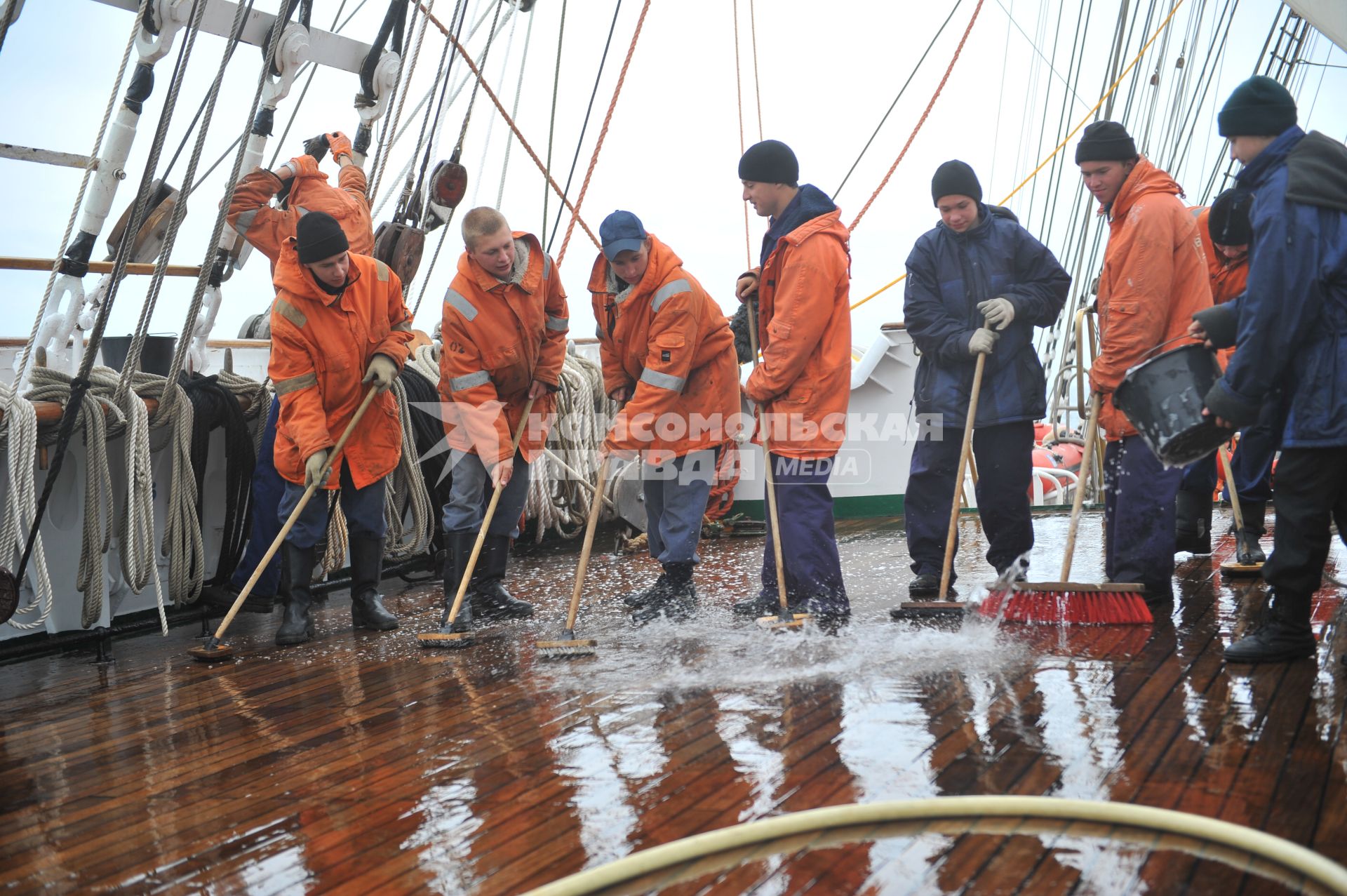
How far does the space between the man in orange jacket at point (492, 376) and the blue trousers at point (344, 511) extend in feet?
0.95

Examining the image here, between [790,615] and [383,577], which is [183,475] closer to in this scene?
[383,577]

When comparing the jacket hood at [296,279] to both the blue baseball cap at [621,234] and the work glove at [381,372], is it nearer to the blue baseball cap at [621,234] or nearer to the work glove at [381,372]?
the work glove at [381,372]

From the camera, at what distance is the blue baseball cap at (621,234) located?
13.4 feet

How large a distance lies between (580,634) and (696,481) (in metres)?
0.78

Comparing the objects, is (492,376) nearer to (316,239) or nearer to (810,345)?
(316,239)

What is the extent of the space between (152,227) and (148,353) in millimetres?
1040

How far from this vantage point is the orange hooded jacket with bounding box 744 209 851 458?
3.90 metres

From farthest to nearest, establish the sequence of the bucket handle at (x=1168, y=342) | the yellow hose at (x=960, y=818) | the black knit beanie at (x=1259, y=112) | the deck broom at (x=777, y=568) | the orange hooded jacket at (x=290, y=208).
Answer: the orange hooded jacket at (x=290, y=208), the deck broom at (x=777, y=568), the bucket handle at (x=1168, y=342), the black knit beanie at (x=1259, y=112), the yellow hose at (x=960, y=818)

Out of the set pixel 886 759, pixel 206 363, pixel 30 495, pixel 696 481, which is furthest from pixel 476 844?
pixel 206 363

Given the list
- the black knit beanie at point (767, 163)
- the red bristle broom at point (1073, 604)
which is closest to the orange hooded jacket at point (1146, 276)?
the red bristle broom at point (1073, 604)

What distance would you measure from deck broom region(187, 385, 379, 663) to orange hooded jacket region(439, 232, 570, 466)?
1.06 feet

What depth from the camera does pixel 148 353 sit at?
4988mm

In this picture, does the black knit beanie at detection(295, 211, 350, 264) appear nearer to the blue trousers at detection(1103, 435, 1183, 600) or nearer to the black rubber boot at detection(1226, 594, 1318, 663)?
the blue trousers at detection(1103, 435, 1183, 600)

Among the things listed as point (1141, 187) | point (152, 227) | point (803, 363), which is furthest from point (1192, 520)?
point (152, 227)
